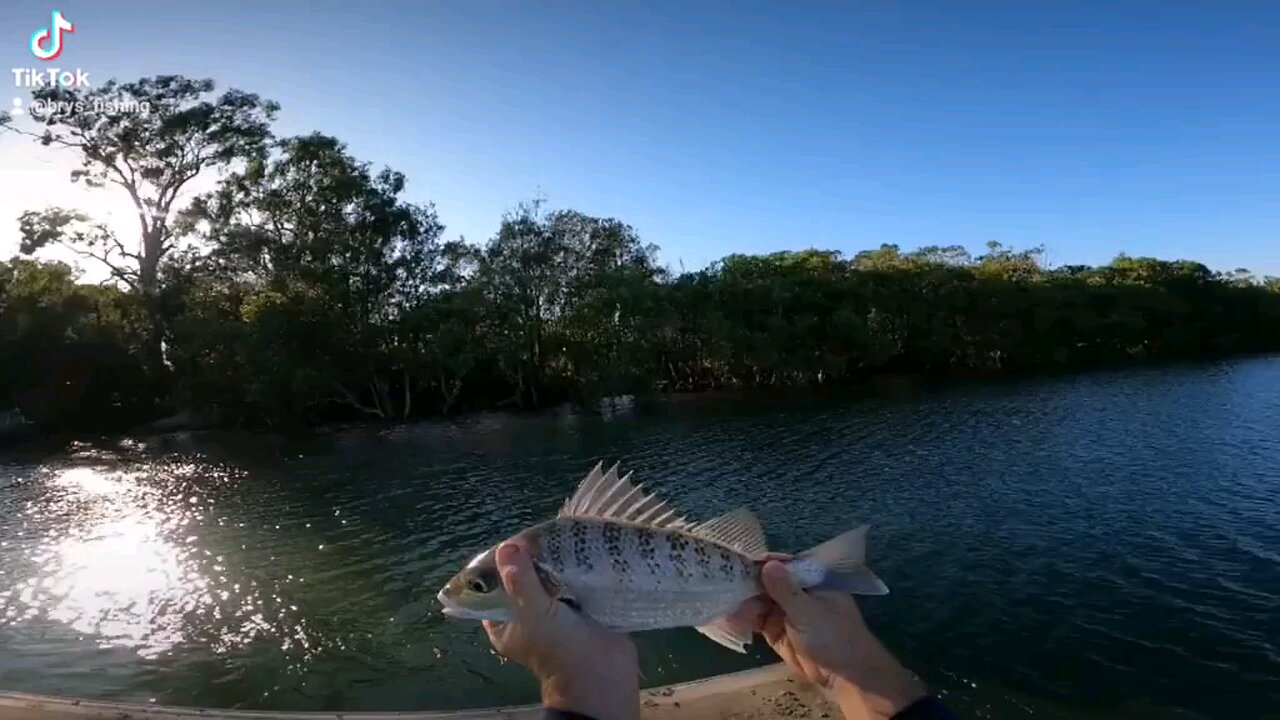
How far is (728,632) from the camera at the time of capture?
3.72 m

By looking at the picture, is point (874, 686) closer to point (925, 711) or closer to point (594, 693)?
point (925, 711)

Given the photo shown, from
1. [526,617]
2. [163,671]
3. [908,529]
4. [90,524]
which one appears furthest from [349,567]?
[526,617]

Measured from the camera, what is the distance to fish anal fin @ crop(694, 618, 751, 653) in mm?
3646

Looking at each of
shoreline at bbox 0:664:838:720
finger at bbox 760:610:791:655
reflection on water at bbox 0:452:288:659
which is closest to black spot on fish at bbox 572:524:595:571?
finger at bbox 760:610:791:655

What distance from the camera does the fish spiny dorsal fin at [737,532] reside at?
3791 millimetres

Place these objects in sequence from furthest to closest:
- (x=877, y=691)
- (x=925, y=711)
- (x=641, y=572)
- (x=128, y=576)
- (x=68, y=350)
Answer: (x=68, y=350) → (x=128, y=576) → (x=641, y=572) → (x=877, y=691) → (x=925, y=711)

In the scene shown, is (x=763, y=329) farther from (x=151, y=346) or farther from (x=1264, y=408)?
(x=151, y=346)

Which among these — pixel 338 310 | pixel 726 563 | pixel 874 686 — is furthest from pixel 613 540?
pixel 338 310

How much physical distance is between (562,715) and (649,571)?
1.13 metres

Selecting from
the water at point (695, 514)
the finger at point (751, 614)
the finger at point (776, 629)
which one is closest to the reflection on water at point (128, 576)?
the water at point (695, 514)

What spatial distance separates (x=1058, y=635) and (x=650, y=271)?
2118 inches

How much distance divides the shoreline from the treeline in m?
38.4

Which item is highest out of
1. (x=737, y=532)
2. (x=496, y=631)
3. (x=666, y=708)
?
(x=737, y=532)

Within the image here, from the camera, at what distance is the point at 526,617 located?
294 centimetres
